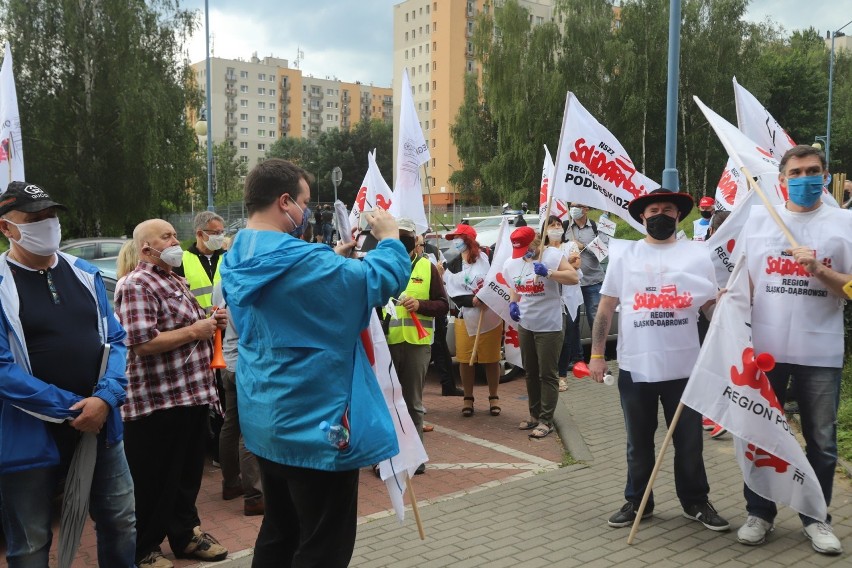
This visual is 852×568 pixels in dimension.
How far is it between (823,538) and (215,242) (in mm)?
4652

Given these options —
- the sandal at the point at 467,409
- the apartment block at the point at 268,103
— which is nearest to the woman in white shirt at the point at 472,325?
the sandal at the point at 467,409

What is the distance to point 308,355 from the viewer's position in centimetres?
295

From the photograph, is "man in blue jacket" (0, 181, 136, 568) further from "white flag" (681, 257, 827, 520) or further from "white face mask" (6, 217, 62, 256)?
"white flag" (681, 257, 827, 520)

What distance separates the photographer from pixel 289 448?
297cm

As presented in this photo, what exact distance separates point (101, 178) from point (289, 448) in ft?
101

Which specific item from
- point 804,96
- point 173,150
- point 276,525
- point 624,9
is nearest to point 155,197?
point 173,150

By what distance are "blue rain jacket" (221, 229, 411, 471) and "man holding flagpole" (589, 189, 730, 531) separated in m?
2.40

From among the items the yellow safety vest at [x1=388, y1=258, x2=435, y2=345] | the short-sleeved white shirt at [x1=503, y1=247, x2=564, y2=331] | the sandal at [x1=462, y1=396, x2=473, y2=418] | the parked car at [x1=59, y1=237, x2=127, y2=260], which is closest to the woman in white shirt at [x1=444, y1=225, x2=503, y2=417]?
the sandal at [x1=462, y1=396, x2=473, y2=418]

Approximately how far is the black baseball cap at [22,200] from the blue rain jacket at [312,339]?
1.14 meters

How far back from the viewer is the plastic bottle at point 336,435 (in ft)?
9.43

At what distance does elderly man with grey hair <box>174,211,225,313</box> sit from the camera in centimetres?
618

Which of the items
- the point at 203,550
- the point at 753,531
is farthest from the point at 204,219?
the point at 753,531

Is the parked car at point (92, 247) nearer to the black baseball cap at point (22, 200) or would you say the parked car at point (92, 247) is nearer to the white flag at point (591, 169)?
the white flag at point (591, 169)

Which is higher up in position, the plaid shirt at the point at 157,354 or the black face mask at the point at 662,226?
the black face mask at the point at 662,226
